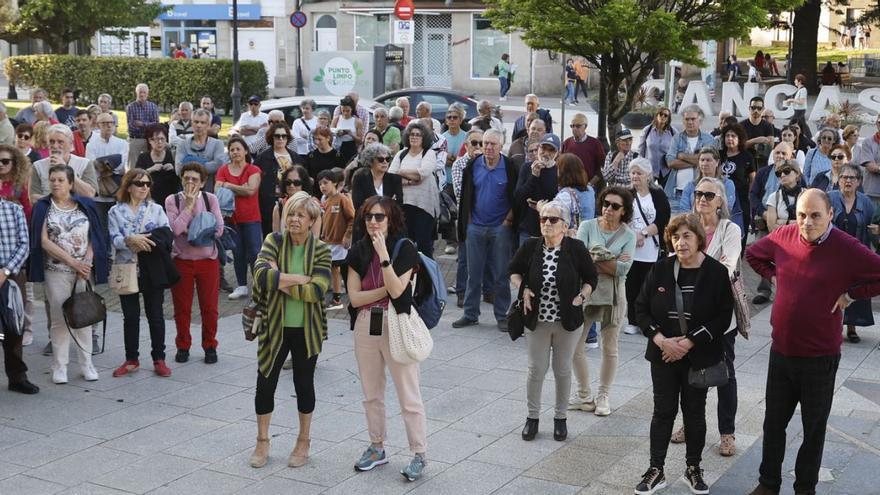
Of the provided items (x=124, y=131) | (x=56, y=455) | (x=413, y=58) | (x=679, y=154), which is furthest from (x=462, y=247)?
(x=413, y=58)

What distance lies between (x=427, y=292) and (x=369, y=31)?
138 feet

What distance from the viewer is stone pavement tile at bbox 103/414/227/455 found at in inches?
317

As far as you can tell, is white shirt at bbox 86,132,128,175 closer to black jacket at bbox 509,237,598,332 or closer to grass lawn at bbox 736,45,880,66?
black jacket at bbox 509,237,598,332

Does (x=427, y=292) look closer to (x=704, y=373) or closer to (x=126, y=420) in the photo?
(x=704, y=373)

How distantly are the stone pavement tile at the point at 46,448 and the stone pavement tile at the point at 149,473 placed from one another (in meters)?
0.56

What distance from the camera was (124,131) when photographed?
2966cm

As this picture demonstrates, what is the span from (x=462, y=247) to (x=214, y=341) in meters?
3.46

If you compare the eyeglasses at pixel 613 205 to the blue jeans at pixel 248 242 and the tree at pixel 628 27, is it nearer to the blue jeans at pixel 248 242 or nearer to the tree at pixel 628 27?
the blue jeans at pixel 248 242

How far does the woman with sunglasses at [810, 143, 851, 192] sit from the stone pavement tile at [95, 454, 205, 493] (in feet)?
24.6

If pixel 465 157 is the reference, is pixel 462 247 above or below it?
below

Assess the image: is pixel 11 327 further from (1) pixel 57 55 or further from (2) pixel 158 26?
(2) pixel 158 26

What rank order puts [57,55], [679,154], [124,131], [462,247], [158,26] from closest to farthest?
[462,247]
[679,154]
[124,131]
[57,55]
[158,26]

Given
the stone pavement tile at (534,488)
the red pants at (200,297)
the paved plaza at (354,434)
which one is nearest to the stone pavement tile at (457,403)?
the paved plaza at (354,434)

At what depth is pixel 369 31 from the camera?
159 feet
